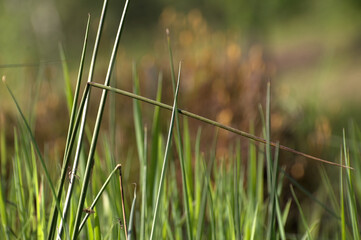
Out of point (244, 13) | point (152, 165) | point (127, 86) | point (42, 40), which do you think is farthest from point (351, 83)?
point (152, 165)

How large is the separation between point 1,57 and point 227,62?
3.32m

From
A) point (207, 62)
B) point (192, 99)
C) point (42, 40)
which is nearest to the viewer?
point (192, 99)

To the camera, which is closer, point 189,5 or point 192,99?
point 192,99

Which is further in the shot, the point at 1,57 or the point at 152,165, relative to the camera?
the point at 1,57

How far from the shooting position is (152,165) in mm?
906

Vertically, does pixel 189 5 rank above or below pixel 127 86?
above

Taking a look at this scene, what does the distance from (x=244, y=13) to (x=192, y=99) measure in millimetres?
6115

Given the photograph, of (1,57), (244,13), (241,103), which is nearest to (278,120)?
(241,103)

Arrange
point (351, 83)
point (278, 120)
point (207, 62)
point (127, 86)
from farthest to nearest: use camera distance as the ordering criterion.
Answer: point (351, 83) → point (127, 86) → point (207, 62) → point (278, 120)

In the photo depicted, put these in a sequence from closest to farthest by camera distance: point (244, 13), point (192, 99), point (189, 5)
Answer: point (192, 99)
point (244, 13)
point (189, 5)

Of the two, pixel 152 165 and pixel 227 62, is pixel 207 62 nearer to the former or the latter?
pixel 227 62

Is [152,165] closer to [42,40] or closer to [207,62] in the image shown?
[207,62]

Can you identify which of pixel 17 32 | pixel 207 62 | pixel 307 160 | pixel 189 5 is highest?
pixel 189 5

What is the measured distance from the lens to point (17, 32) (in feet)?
20.6
